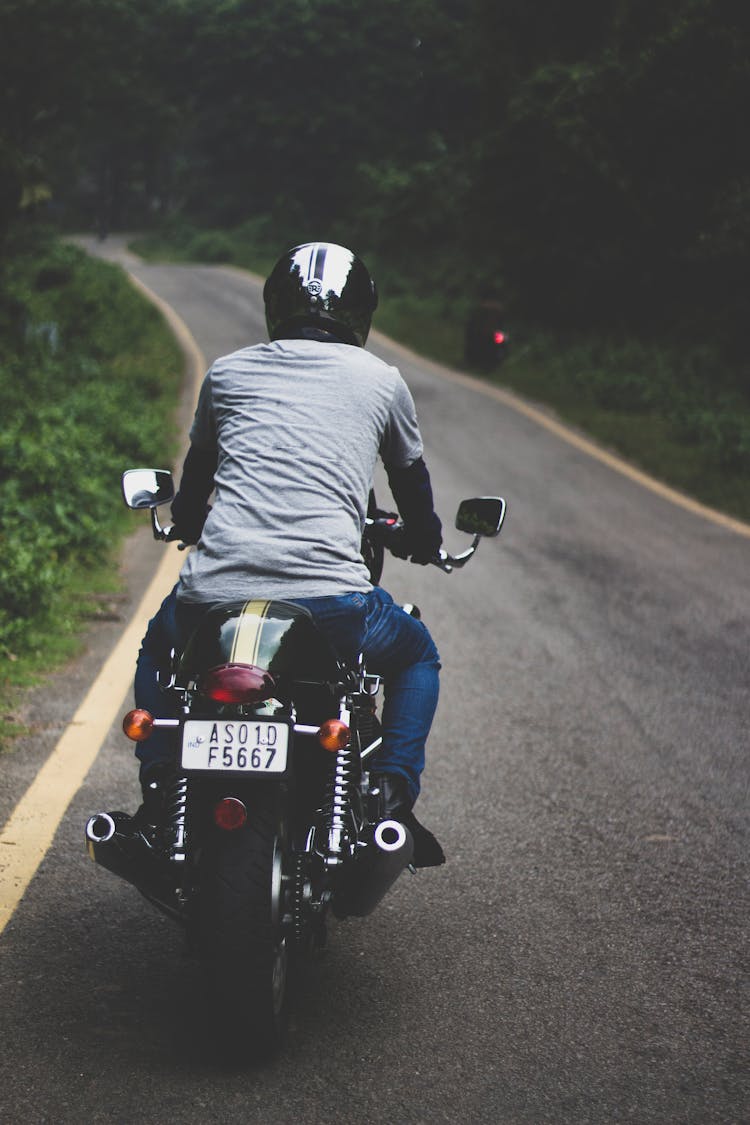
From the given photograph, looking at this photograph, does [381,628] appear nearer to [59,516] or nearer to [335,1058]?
[335,1058]

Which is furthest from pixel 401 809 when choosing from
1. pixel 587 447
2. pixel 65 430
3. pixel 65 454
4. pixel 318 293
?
pixel 587 447

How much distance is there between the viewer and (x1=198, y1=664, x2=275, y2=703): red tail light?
9.71 ft

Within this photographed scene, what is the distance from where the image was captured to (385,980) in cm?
363

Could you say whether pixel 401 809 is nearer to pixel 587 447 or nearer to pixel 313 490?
pixel 313 490

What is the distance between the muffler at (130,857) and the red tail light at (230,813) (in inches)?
10.3

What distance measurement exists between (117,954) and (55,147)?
→ 47.0 meters

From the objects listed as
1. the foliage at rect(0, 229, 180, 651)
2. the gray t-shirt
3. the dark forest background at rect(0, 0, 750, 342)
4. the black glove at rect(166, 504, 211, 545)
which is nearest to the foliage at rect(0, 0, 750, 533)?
the dark forest background at rect(0, 0, 750, 342)

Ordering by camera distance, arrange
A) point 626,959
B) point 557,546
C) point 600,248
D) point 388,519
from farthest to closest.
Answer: point 600,248 < point 557,546 < point 388,519 < point 626,959

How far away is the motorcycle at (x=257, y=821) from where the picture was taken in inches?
117

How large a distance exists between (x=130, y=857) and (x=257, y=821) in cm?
38

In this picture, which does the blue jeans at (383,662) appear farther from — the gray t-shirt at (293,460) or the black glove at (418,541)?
the black glove at (418,541)

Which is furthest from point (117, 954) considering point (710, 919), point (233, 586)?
point (710, 919)

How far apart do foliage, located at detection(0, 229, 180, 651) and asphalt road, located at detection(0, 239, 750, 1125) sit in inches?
33.5

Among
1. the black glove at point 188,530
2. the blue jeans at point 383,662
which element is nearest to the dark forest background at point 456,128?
the black glove at point 188,530
